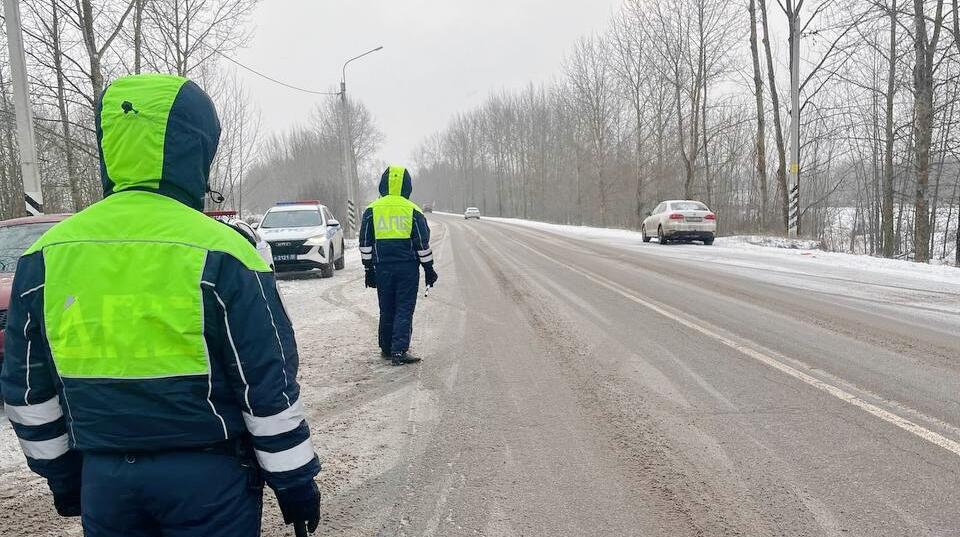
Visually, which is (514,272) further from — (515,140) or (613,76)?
(515,140)

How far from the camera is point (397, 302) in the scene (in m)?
6.04

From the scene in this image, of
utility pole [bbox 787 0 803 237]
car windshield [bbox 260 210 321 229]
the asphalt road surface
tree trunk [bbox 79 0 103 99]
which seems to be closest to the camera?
the asphalt road surface

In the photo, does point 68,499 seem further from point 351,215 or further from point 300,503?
point 351,215

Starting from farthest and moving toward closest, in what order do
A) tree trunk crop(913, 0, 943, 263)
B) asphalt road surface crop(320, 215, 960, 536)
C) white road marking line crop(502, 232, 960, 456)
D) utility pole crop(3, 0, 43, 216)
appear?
1. tree trunk crop(913, 0, 943, 263)
2. utility pole crop(3, 0, 43, 216)
3. white road marking line crop(502, 232, 960, 456)
4. asphalt road surface crop(320, 215, 960, 536)

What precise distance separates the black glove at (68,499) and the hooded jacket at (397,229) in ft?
14.1

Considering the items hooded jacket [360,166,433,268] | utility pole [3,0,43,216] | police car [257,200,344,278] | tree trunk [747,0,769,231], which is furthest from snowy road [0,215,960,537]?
tree trunk [747,0,769,231]

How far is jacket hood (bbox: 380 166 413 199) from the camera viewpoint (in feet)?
20.1

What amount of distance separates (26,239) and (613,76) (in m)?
41.5

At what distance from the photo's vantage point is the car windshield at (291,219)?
14531mm

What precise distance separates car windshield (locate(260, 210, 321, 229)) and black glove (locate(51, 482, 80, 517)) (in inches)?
513

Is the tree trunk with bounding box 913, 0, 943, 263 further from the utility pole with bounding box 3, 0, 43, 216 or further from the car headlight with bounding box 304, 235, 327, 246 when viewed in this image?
the utility pole with bounding box 3, 0, 43, 216

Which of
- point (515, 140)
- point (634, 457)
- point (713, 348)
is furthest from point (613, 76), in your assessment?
point (634, 457)

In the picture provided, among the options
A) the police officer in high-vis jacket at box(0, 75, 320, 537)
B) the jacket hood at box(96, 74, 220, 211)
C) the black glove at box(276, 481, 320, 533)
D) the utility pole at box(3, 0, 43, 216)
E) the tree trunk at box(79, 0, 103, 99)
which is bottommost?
the black glove at box(276, 481, 320, 533)

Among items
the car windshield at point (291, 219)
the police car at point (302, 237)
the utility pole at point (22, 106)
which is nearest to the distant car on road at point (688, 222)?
the police car at point (302, 237)
